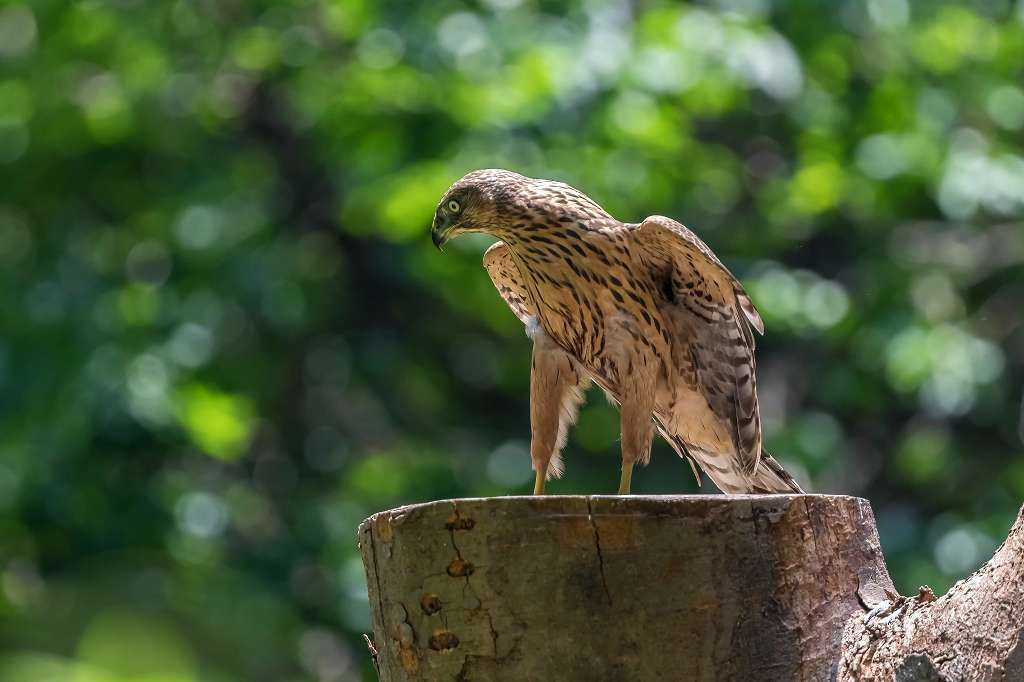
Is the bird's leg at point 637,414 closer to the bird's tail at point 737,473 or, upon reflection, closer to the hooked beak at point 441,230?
the bird's tail at point 737,473

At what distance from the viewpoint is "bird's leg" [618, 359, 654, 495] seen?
468 cm

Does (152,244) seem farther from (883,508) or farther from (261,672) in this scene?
(883,508)

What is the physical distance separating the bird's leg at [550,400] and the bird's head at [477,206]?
1.38 feet

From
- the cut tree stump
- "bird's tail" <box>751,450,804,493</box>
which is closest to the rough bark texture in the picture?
the cut tree stump

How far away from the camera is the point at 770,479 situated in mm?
5137

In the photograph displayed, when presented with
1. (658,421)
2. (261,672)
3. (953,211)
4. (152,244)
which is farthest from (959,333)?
(152,244)

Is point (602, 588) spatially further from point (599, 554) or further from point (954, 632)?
point (954, 632)

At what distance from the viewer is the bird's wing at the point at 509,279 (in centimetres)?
526

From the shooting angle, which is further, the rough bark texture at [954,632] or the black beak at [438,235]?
the black beak at [438,235]

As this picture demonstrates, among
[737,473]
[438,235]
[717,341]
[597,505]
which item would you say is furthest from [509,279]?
[597,505]

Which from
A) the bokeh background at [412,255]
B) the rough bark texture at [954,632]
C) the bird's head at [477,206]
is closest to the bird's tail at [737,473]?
the bird's head at [477,206]

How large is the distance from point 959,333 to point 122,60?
567cm

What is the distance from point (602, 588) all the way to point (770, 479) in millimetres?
2229

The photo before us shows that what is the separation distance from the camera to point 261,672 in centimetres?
694
